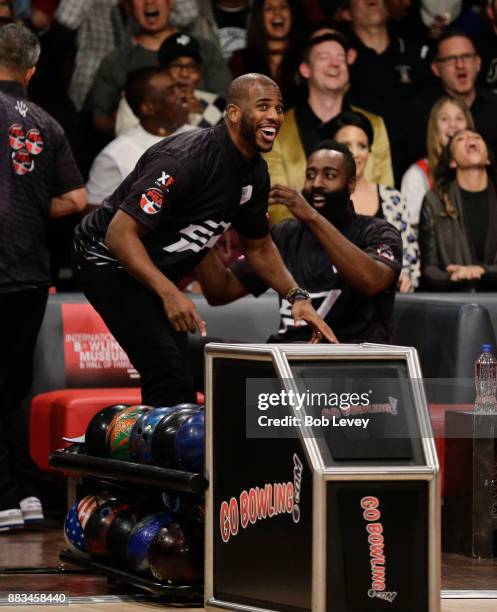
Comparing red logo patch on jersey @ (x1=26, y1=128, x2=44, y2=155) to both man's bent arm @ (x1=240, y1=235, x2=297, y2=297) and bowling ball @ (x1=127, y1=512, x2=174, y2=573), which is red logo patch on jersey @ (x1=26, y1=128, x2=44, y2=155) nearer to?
man's bent arm @ (x1=240, y1=235, x2=297, y2=297)

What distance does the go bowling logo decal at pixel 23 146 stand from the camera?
5586 millimetres

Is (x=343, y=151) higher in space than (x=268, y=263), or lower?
higher

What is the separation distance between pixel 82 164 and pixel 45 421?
1771 millimetres

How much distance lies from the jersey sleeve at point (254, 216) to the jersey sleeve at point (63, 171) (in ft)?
3.34

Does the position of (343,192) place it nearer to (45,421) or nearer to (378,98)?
(45,421)

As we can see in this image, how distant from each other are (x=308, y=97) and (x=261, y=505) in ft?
14.6

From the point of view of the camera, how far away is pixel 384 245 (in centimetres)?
591

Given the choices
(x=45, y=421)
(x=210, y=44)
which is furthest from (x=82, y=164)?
(x=45, y=421)

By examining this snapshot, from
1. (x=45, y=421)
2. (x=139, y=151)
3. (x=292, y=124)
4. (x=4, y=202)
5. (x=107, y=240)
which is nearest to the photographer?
(x=107, y=240)

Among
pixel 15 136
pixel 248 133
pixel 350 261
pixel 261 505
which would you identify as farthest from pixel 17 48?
pixel 261 505

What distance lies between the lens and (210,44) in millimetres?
7949

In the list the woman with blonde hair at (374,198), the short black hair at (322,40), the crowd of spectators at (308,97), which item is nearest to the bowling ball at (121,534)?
the crowd of spectators at (308,97)

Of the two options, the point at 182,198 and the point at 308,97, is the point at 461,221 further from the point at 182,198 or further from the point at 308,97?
the point at 182,198

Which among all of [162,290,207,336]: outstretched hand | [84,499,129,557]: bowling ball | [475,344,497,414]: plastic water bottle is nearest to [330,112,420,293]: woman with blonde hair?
[475,344,497,414]: plastic water bottle
